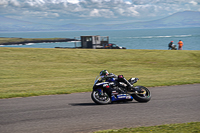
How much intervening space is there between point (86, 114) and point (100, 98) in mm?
1692

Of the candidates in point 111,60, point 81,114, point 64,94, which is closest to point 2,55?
point 111,60

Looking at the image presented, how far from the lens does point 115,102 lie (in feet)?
36.1

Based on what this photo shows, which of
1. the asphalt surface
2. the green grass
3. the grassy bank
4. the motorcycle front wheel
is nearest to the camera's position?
the green grass

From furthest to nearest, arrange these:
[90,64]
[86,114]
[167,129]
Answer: [90,64] → [86,114] → [167,129]

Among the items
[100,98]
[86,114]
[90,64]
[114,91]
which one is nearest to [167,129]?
[86,114]

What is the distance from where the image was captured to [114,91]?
34.8 feet

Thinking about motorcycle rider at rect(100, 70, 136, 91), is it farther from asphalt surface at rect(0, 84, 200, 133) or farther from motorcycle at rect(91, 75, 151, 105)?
asphalt surface at rect(0, 84, 200, 133)

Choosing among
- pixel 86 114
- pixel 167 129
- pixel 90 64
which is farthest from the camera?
pixel 90 64

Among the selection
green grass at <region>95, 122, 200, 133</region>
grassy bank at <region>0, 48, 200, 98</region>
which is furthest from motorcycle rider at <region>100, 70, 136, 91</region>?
grassy bank at <region>0, 48, 200, 98</region>

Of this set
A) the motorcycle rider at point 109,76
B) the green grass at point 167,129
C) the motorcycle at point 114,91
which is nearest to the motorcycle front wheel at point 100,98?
the motorcycle at point 114,91

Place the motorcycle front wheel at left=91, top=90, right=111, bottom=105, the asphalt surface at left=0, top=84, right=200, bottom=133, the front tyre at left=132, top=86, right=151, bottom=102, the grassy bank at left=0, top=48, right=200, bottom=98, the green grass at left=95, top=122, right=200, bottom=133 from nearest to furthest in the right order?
the green grass at left=95, top=122, right=200, bottom=133 → the asphalt surface at left=0, top=84, right=200, bottom=133 → the motorcycle front wheel at left=91, top=90, right=111, bottom=105 → the front tyre at left=132, top=86, right=151, bottom=102 → the grassy bank at left=0, top=48, right=200, bottom=98

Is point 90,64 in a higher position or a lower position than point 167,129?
lower

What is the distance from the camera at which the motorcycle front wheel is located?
1046cm

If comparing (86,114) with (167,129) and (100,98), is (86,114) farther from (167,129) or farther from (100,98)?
(167,129)
